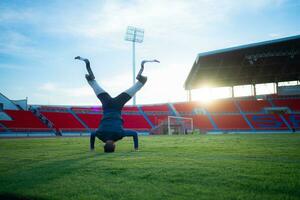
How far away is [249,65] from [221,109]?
11433 millimetres

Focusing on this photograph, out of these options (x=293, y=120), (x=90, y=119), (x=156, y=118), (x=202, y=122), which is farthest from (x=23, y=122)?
(x=293, y=120)

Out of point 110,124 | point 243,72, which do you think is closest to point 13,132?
point 110,124

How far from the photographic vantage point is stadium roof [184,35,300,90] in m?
35.4

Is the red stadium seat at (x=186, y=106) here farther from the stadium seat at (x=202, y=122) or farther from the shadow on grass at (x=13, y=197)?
the shadow on grass at (x=13, y=197)

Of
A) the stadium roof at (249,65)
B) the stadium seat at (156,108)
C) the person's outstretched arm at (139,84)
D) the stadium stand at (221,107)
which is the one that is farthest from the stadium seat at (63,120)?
the person's outstretched arm at (139,84)

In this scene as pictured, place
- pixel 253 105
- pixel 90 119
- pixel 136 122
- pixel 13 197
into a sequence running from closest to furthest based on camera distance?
pixel 13 197, pixel 253 105, pixel 90 119, pixel 136 122

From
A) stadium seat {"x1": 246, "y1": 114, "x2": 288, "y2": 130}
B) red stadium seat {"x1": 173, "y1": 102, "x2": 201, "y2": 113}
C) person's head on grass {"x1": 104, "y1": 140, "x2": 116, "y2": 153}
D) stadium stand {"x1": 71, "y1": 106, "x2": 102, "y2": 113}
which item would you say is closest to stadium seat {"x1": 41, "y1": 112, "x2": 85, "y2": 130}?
stadium stand {"x1": 71, "y1": 106, "x2": 102, "y2": 113}

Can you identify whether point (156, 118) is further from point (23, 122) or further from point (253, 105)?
point (23, 122)

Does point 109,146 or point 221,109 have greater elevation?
point 221,109

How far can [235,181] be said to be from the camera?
12.7ft

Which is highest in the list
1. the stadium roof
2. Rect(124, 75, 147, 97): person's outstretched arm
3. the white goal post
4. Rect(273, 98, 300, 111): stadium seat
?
the stadium roof

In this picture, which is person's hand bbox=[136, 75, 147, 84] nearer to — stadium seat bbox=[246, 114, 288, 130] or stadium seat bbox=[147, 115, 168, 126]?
stadium seat bbox=[246, 114, 288, 130]

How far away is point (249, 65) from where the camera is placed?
138 feet

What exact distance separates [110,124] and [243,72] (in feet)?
134
